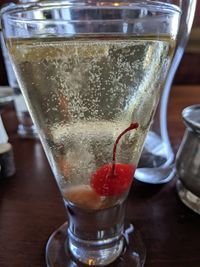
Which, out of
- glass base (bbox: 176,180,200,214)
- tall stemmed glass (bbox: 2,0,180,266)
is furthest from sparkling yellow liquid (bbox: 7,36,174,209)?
glass base (bbox: 176,180,200,214)

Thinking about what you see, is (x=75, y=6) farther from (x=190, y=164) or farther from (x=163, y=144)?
(x=163, y=144)

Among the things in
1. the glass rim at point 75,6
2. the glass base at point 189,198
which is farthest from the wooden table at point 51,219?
the glass rim at point 75,6

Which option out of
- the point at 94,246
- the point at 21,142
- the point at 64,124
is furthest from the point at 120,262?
the point at 21,142

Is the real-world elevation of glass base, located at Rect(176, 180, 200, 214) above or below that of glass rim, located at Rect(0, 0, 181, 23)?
below

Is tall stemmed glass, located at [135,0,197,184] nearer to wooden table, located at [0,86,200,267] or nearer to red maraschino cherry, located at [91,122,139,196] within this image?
wooden table, located at [0,86,200,267]

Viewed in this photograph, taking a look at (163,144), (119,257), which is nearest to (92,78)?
(119,257)
